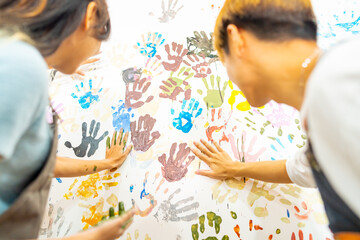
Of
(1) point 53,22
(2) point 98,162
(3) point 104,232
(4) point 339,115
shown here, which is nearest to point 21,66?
(1) point 53,22

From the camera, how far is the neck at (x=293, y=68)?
26.0 inches

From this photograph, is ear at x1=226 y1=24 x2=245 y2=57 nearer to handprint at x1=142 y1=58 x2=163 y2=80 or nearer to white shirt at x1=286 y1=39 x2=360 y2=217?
white shirt at x1=286 y1=39 x2=360 y2=217

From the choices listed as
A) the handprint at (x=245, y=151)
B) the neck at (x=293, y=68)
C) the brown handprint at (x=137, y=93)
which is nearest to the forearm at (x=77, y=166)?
the brown handprint at (x=137, y=93)

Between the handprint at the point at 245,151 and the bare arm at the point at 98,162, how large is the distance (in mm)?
377

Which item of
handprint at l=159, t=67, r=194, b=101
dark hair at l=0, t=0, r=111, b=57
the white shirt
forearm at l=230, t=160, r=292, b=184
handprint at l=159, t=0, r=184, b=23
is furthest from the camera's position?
handprint at l=159, t=0, r=184, b=23

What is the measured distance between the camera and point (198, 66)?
1.18 m

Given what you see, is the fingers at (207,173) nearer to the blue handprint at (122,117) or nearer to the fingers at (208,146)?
the fingers at (208,146)

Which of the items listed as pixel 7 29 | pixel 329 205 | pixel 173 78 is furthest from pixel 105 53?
pixel 329 205

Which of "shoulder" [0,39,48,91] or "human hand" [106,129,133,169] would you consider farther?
"human hand" [106,129,133,169]

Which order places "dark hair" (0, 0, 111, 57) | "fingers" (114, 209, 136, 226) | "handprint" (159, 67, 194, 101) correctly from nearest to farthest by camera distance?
"dark hair" (0, 0, 111, 57) < "fingers" (114, 209, 136, 226) < "handprint" (159, 67, 194, 101)

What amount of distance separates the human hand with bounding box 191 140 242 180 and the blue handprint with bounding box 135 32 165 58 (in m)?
0.43

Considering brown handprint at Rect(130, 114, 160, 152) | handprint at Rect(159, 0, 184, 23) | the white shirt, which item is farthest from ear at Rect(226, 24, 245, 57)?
handprint at Rect(159, 0, 184, 23)

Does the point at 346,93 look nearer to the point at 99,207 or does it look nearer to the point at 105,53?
the point at 99,207

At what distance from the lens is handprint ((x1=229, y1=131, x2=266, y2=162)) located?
1.03 metres
